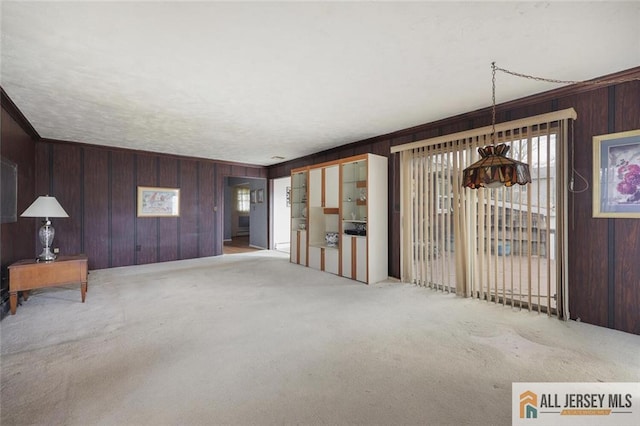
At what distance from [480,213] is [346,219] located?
218 cm

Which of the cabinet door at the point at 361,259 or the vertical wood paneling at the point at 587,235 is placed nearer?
the vertical wood paneling at the point at 587,235

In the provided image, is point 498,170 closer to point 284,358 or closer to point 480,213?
point 480,213

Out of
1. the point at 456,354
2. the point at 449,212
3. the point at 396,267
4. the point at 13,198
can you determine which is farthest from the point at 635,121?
the point at 13,198

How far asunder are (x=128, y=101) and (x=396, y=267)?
4.44 m

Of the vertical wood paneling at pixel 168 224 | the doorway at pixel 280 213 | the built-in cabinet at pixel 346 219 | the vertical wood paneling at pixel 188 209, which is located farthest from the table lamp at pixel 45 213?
the doorway at pixel 280 213

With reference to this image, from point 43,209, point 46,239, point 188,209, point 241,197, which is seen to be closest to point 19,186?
point 43,209

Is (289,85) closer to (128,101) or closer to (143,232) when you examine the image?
(128,101)

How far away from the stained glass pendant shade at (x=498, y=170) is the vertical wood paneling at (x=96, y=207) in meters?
6.61

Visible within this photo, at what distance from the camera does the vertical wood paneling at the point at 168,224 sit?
6.54 metres

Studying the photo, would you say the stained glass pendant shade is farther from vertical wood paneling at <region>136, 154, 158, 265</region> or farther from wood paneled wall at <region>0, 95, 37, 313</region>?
vertical wood paneling at <region>136, 154, 158, 265</region>

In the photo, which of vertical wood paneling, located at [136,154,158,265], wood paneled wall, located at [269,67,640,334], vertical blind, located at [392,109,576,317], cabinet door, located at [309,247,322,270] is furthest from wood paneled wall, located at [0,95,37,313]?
wood paneled wall, located at [269,67,640,334]

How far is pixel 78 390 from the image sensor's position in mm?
1932

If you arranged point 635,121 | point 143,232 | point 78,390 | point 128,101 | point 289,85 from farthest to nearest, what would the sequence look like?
point 143,232, point 128,101, point 289,85, point 635,121, point 78,390

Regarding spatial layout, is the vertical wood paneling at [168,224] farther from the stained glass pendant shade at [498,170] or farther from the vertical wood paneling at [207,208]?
the stained glass pendant shade at [498,170]
